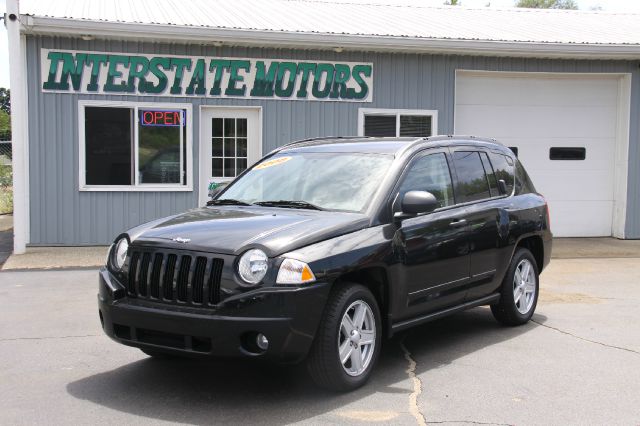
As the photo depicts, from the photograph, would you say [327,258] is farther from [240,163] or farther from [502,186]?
[240,163]

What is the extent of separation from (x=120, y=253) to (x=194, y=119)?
7458 mm

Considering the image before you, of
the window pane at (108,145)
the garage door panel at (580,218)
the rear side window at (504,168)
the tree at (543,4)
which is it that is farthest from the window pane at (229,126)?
the tree at (543,4)

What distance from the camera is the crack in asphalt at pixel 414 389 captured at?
4.41m

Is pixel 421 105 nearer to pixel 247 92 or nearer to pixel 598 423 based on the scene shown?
pixel 247 92

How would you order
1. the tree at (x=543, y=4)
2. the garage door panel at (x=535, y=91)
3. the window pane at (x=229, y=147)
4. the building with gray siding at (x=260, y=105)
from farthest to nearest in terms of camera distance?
the tree at (x=543, y=4), the garage door panel at (x=535, y=91), the window pane at (x=229, y=147), the building with gray siding at (x=260, y=105)

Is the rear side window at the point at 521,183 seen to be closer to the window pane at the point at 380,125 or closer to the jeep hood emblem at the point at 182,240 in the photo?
the jeep hood emblem at the point at 182,240

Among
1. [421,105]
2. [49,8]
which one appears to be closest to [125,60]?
[49,8]

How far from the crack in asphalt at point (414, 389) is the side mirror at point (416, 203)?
1170mm

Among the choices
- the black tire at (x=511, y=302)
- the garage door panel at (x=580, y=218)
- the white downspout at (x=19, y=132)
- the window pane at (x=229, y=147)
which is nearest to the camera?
the black tire at (x=511, y=302)

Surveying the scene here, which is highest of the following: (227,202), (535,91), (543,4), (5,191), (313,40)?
(543,4)

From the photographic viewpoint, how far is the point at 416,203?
5.22 m

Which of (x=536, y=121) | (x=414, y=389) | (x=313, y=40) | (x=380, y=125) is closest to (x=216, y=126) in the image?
(x=313, y=40)

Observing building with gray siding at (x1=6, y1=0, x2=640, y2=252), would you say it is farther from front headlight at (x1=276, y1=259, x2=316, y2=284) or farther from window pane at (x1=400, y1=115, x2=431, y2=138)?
front headlight at (x1=276, y1=259, x2=316, y2=284)

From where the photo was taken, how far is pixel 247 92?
12391mm
